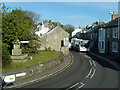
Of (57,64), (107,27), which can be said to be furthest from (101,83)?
(107,27)

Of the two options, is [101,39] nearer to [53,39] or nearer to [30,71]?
[53,39]

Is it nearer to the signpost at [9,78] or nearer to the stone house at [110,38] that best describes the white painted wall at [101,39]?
the stone house at [110,38]

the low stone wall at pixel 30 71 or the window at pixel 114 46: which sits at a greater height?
the window at pixel 114 46

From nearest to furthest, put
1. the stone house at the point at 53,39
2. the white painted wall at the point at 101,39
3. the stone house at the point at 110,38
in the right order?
the stone house at the point at 110,38 < the white painted wall at the point at 101,39 < the stone house at the point at 53,39

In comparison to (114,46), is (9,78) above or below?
below

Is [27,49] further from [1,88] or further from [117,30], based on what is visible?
[117,30]

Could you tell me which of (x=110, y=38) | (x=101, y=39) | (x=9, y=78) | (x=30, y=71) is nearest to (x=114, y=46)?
(x=110, y=38)

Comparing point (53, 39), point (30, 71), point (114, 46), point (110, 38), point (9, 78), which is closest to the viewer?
point (9, 78)

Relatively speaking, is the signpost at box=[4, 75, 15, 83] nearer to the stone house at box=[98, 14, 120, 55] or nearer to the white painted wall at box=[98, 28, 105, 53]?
the stone house at box=[98, 14, 120, 55]

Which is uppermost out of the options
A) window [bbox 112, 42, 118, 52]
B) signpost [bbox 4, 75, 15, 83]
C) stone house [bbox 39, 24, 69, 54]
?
stone house [bbox 39, 24, 69, 54]

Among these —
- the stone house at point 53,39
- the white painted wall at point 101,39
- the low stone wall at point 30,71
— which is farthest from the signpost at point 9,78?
the white painted wall at point 101,39

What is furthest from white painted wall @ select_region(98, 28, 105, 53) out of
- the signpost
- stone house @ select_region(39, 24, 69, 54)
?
the signpost

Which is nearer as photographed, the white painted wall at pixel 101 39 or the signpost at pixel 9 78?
the signpost at pixel 9 78

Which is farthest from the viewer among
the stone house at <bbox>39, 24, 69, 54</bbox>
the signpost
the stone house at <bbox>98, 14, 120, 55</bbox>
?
the stone house at <bbox>39, 24, 69, 54</bbox>
